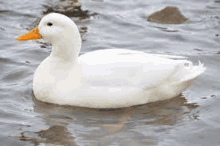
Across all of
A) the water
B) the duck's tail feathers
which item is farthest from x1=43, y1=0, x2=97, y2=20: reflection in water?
the duck's tail feathers

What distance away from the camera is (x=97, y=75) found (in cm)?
525

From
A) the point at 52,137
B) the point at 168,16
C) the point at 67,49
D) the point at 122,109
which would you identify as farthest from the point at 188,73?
the point at 168,16

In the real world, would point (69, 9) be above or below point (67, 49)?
below

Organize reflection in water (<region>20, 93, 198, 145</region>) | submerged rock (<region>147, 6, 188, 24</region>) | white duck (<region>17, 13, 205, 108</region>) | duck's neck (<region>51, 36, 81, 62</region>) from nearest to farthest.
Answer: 1. reflection in water (<region>20, 93, 198, 145</region>)
2. white duck (<region>17, 13, 205, 108</region>)
3. duck's neck (<region>51, 36, 81, 62</region>)
4. submerged rock (<region>147, 6, 188, 24</region>)

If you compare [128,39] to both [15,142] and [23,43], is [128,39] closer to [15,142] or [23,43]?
Result: [23,43]

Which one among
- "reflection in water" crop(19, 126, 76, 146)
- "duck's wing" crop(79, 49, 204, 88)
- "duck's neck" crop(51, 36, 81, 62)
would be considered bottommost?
"reflection in water" crop(19, 126, 76, 146)

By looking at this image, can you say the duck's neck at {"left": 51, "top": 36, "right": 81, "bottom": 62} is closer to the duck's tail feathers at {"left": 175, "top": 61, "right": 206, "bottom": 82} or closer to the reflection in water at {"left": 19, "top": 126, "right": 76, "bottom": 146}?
the reflection in water at {"left": 19, "top": 126, "right": 76, "bottom": 146}

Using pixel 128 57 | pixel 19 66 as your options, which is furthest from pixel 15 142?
pixel 19 66

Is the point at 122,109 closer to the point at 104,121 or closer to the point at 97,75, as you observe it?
the point at 104,121

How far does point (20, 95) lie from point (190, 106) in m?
2.63

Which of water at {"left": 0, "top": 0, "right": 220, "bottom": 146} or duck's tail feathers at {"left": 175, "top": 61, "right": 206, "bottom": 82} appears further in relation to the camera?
duck's tail feathers at {"left": 175, "top": 61, "right": 206, "bottom": 82}

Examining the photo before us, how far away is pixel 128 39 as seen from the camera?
833cm

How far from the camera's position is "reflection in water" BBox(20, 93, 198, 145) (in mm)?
4746

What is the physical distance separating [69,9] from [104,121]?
214 inches
